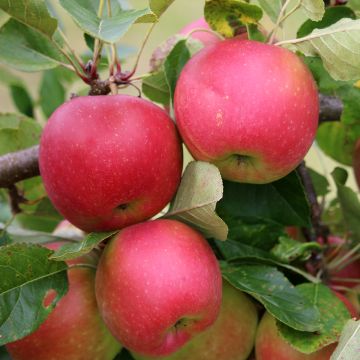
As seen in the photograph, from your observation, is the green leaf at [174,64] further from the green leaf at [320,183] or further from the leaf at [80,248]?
the green leaf at [320,183]

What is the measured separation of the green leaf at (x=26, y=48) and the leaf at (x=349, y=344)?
1.54 ft

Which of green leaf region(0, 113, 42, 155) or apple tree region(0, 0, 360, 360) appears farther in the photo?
green leaf region(0, 113, 42, 155)

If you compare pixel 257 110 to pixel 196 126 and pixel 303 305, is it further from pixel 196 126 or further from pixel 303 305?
pixel 303 305

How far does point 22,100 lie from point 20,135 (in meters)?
0.26

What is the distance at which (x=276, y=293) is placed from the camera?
804mm

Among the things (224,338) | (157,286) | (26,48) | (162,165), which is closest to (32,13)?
(26,48)

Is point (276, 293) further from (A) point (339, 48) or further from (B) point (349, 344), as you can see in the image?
(A) point (339, 48)

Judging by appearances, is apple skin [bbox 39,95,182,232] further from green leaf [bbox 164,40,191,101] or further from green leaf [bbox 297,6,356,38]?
green leaf [bbox 297,6,356,38]

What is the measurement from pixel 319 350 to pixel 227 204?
21cm

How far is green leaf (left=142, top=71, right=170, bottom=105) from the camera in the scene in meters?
0.88

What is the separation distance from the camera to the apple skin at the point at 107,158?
2.40ft

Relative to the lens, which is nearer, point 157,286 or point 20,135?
point 157,286

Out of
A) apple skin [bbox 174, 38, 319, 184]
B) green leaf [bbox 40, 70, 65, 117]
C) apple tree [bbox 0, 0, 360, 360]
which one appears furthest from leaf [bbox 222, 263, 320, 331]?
green leaf [bbox 40, 70, 65, 117]

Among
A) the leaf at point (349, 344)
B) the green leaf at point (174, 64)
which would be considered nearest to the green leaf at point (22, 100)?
the green leaf at point (174, 64)
